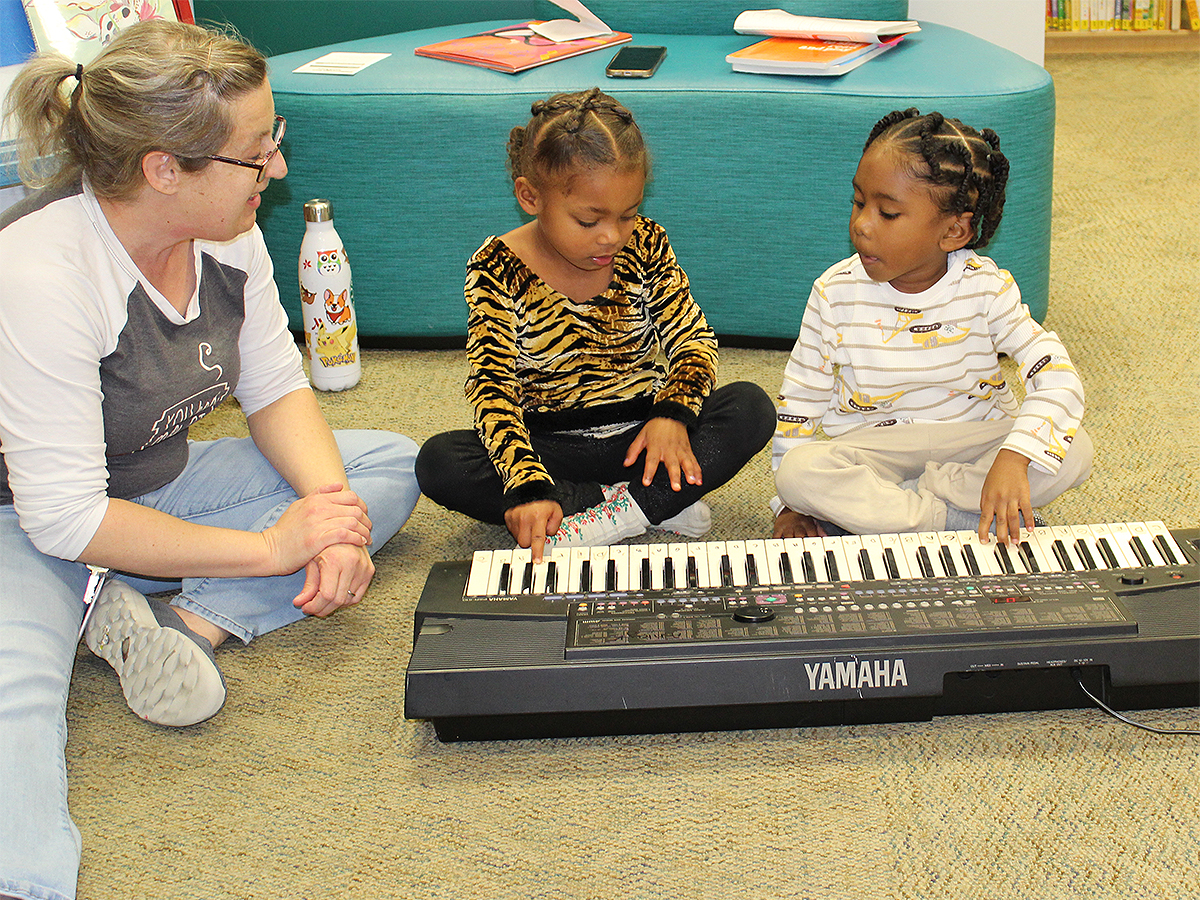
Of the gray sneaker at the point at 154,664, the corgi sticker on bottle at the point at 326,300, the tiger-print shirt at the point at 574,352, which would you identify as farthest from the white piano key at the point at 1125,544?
the corgi sticker on bottle at the point at 326,300

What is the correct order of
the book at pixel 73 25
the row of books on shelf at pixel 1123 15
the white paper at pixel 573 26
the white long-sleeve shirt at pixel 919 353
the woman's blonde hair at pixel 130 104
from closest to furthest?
1. the woman's blonde hair at pixel 130 104
2. the white long-sleeve shirt at pixel 919 353
3. the book at pixel 73 25
4. the white paper at pixel 573 26
5. the row of books on shelf at pixel 1123 15

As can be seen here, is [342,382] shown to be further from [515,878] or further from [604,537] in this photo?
[515,878]

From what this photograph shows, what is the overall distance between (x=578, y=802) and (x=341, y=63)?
169cm

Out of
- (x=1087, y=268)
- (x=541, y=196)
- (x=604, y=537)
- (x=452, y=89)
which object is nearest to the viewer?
(x=541, y=196)

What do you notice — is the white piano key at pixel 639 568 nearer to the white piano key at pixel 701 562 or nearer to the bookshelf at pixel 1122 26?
the white piano key at pixel 701 562

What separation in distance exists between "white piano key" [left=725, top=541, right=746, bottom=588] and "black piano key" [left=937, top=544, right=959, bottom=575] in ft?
0.75

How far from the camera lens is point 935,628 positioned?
3.87 feet

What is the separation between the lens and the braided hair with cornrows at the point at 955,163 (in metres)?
1.44

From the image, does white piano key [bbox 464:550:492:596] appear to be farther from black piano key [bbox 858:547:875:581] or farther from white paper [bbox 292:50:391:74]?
white paper [bbox 292:50:391:74]

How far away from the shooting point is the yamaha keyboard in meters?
1.17

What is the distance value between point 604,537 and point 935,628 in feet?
1.83

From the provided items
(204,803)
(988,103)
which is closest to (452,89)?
(988,103)

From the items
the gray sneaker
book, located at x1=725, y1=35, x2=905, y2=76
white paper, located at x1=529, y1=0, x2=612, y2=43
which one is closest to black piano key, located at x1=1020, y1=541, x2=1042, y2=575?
the gray sneaker

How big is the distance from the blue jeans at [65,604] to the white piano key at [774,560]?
57 cm
